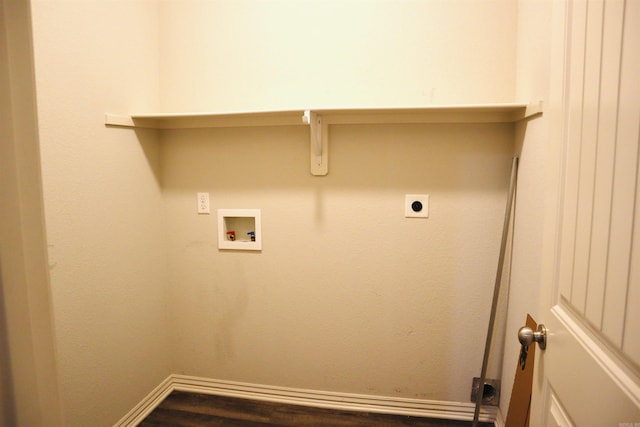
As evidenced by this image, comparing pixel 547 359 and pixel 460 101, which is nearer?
pixel 547 359

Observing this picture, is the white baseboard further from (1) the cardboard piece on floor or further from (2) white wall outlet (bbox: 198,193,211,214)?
(2) white wall outlet (bbox: 198,193,211,214)

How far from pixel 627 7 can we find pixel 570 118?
24 centimetres

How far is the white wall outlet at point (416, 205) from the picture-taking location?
5.81ft

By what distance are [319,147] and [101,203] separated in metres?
1.07

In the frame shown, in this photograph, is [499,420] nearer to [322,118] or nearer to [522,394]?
[522,394]

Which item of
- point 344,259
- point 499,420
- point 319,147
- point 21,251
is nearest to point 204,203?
point 319,147

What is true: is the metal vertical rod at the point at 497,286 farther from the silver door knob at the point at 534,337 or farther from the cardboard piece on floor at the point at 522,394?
the silver door knob at the point at 534,337

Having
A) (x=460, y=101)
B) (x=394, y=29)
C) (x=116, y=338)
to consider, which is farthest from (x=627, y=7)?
(x=116, y=338)

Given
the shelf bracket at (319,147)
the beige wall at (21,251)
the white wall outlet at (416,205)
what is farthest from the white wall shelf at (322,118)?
the beige wall at (21,251)

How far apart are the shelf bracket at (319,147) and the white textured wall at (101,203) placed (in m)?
0.91

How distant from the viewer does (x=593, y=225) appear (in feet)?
2.13

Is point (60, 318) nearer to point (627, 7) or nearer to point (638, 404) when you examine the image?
point (638, 404)

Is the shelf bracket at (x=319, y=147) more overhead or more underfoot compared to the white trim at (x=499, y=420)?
more overhead

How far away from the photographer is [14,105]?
1030 millimetres
